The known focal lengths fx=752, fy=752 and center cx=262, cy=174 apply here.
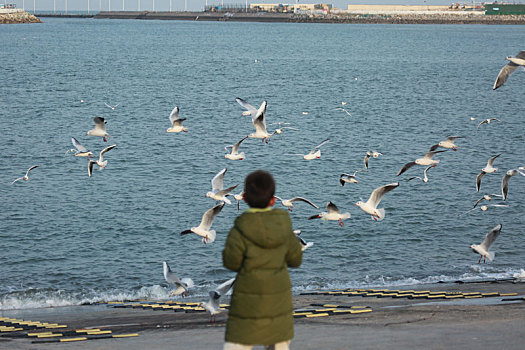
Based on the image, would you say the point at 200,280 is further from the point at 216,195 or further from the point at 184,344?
the point at 184,344

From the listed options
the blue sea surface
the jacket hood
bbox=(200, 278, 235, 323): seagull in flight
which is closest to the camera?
the jacket hood

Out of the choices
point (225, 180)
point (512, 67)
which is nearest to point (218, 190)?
point (512, 67)

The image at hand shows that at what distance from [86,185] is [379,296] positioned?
17170mm

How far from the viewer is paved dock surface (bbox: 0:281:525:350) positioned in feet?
32.9

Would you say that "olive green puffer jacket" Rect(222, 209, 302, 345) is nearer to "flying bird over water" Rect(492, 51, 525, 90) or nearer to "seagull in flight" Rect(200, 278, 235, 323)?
"seagull in flight" Rect(200, 278, 235, 323)

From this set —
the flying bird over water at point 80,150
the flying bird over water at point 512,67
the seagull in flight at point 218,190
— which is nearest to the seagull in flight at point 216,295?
the seagull in flight at point 218,190

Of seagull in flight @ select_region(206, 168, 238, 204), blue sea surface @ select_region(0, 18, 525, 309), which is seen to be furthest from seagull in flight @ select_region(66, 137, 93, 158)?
seagull in flight @ select_region(206, 168, 238, 204)

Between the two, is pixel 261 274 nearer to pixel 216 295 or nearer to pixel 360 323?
pixel 216 295

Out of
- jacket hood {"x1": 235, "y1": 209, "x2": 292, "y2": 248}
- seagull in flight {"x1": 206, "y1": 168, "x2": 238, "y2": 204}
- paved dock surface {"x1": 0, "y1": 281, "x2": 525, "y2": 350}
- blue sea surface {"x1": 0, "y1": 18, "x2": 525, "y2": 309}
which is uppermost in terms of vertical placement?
jacket hood {"x1": 235, "y1": 209, "x2": 292, "y2": 248}

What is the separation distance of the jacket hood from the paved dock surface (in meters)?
4.03

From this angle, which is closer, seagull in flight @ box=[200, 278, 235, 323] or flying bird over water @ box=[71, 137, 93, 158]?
seagull in flight @ box=[200, 278, 235, 323]

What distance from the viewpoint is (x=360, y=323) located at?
1179cm

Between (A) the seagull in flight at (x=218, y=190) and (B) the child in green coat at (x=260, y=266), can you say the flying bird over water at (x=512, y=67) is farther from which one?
(B) the child in green coat at (x=260, y=266)

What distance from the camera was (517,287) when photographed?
16016 mm
